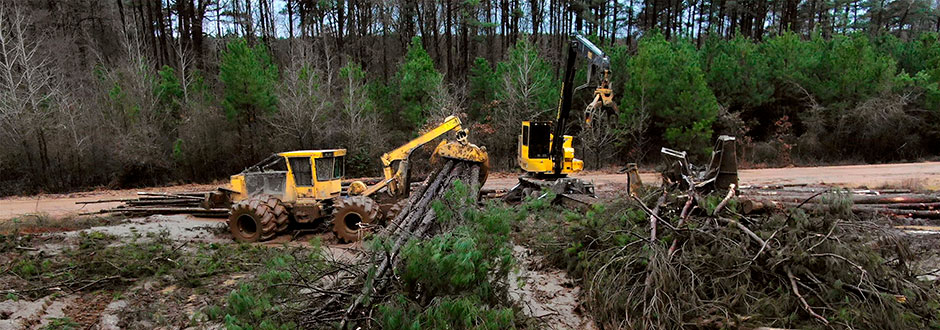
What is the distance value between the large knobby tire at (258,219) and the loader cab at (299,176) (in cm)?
41

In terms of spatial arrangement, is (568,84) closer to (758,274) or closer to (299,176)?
(299,176)

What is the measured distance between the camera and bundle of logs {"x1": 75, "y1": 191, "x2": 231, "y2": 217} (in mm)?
12945

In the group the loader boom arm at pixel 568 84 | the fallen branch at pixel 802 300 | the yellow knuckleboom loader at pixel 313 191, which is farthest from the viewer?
the loader boom arm at pixel 568 84

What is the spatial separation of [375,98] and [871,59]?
23.3m

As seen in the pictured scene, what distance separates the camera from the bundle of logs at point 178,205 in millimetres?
12945

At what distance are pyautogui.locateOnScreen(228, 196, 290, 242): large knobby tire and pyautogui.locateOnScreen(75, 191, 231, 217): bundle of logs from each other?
214 centimetres

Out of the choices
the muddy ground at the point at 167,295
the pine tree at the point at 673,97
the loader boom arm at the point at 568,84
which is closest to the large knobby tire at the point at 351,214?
the muddy ground at the point at 167,295

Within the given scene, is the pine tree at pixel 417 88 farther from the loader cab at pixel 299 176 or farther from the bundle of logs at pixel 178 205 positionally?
the loader cab at pixel 299 176

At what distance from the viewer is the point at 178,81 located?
23.8m

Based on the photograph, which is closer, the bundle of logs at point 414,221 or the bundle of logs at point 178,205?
the bundle of logs at point 414,221

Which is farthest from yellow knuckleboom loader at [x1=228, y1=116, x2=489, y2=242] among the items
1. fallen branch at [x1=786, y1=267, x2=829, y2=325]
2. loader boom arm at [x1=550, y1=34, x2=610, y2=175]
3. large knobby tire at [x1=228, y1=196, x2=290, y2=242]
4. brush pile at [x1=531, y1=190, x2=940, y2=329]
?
fallen branch at [x1=786, y1=267, x2=829, y2=325]

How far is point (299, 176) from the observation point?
11.2 metres

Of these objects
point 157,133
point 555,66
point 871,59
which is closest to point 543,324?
point 157,133

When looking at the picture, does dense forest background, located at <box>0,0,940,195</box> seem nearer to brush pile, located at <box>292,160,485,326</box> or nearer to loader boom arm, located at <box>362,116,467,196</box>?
loader boom arm, located at <box>362,116,467,196</box>
